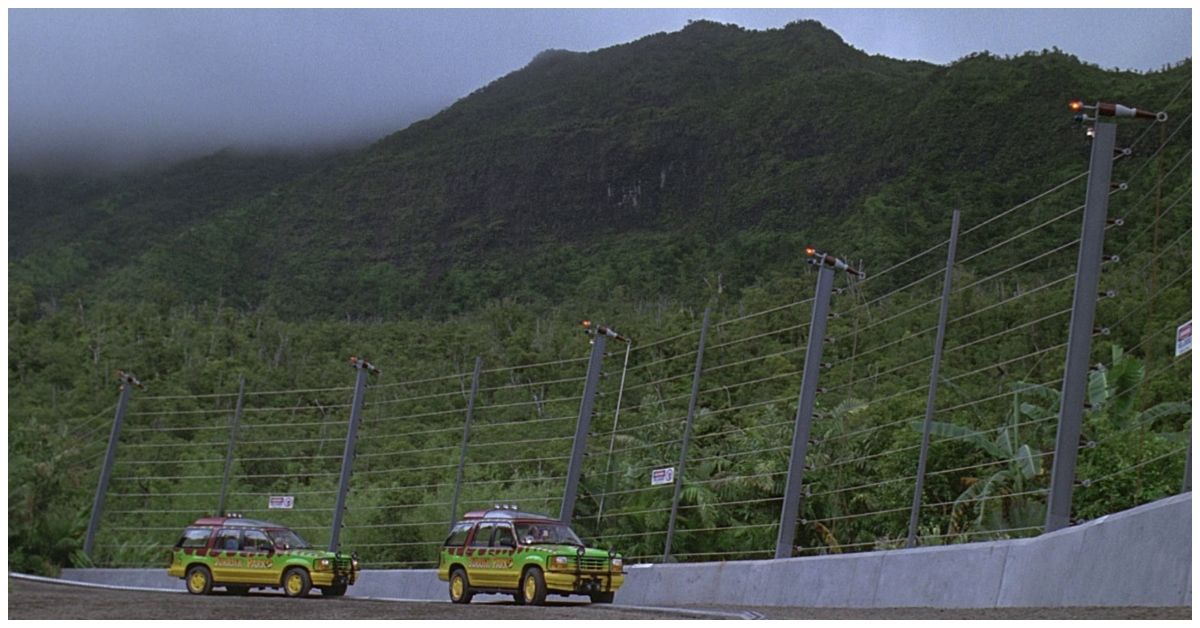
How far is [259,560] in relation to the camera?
67.9ft

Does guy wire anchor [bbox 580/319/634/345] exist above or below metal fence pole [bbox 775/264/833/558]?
above

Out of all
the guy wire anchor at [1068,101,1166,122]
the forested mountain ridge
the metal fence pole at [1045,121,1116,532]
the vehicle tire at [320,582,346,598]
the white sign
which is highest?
the forested mountain ridge

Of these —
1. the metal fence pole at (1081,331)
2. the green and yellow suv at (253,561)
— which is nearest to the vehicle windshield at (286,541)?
the green and yellow suv at (253,561)

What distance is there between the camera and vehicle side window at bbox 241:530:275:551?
2083 centimetres

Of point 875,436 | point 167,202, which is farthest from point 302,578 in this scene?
point 167,202

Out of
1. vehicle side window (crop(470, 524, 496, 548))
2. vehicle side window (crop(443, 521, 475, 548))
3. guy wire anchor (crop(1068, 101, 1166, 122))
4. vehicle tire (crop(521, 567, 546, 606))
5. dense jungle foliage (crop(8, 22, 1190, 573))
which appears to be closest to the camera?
guy wire anchor (crop(1068, 101, 1166, 122))

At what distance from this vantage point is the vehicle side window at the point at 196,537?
21.3 meters

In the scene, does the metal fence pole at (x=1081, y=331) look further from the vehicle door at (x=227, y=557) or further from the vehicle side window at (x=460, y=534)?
the vehicle door at (x=227, y=557)

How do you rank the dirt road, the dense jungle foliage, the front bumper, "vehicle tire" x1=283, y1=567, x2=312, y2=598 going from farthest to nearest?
the dense jungle foliage < "vehicle tire" x1=283, y1=567, x2=312, y2=598 < the front bumper < the dirt road

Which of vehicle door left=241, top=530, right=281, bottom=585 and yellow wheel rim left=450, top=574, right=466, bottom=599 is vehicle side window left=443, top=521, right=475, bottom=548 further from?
vehicle door left=241, top=530, right=281, bottom=585

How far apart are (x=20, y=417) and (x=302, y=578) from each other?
35.2m

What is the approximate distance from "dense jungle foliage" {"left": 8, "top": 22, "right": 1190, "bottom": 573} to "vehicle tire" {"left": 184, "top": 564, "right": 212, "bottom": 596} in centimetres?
207

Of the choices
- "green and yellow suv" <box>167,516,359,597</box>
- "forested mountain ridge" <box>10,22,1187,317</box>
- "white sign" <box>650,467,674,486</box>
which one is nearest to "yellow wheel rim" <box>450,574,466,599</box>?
"white sign" <box>650,467,674,486</box>

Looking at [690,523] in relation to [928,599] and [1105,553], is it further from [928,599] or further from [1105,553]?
[1105,553]
